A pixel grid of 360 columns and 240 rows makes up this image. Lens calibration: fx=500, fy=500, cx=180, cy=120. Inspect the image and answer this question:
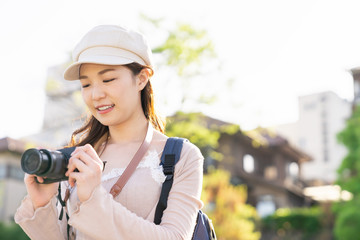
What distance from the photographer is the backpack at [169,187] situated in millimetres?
1969

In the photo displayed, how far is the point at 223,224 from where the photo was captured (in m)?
15.9

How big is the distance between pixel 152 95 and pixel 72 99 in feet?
57.2

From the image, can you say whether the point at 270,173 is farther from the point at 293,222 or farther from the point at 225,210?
the point at 225,210

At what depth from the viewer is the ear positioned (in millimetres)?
2203

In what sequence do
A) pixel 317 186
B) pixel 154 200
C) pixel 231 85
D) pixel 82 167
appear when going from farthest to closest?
pixel 317 186, pixel 231 85, pixel 154 200, pixel 82 167

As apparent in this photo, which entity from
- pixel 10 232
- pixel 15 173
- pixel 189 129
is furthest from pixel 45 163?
pixel 15 173

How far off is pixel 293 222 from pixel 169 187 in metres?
26.7

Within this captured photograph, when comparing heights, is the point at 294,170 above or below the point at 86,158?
above

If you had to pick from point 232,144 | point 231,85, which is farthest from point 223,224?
point 232,144

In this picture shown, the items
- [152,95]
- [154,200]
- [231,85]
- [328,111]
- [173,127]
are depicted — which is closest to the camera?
[154,200]

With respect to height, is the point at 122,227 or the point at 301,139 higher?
the point at 301,139

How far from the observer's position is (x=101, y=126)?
2.41 metres

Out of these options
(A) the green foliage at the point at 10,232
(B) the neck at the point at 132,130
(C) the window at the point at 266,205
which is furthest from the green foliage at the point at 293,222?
(B) the neck at the point at 132,130

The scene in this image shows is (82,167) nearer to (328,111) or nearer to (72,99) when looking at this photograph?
(72,99)
